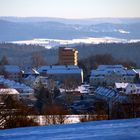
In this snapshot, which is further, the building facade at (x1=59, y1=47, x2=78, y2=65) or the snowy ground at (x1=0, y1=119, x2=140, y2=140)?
Result: the building facade at (x1=59, y1=47, x2=78, y2=65)

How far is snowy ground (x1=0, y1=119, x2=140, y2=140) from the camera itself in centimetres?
168

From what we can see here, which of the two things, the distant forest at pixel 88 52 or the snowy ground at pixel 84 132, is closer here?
the snowy ground at pixel 84 132

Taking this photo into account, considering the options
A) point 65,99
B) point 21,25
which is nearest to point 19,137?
point 65,99

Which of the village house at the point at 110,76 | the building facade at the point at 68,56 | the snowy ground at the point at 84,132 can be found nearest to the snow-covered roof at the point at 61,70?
the village house at the point at 110,76

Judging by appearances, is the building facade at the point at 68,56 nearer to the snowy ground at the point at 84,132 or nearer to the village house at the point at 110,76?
the village house at the point at 110,76

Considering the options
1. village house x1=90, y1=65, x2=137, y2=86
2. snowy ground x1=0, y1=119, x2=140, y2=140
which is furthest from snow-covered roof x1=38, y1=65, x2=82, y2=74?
snowy ground x1=0, y1=119, x2=140, y2=140

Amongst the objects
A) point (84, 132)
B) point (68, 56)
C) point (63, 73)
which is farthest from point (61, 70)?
point (84, 132)

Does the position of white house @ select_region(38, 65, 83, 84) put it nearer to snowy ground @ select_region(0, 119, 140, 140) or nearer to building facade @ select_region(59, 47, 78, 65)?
building facade @ select_region(59, 47, 78, 65)

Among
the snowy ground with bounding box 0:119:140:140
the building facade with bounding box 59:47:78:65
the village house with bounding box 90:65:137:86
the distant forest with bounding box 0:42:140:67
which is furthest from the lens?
the distant forest with bounding box 0:42:140:67

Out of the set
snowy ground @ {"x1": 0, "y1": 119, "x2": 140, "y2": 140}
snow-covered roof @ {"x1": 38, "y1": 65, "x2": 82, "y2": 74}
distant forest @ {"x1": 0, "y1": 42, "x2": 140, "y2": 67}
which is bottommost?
→ distant forest @ {"x1": 0, "y1": 42, "x2": 140, "y2": 67}

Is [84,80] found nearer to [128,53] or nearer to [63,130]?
[128,53]

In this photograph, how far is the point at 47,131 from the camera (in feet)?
5.98

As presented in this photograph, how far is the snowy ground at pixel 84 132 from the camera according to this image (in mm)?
1677

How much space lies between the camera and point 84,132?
5.78ft
